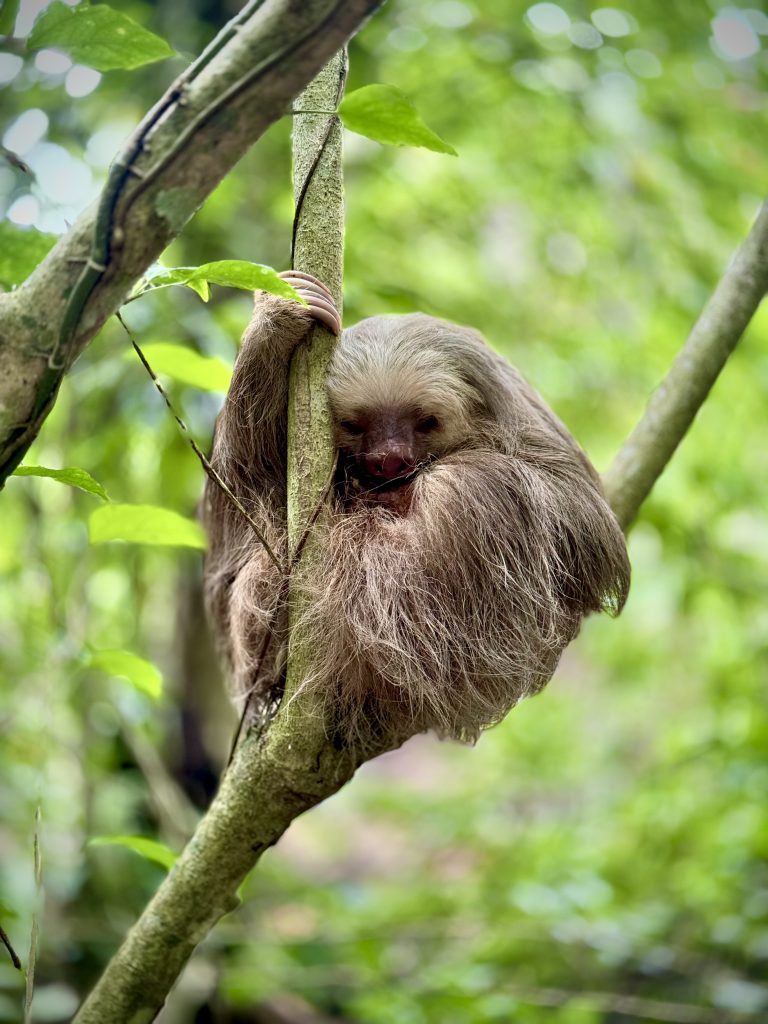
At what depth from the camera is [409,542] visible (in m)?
1.95

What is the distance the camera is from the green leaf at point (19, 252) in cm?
158

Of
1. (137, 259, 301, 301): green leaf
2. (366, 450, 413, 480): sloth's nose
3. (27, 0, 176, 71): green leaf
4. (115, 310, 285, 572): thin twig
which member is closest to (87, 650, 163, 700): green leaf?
(115, 310, 285, 572): thin twig

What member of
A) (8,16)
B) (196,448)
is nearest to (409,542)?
(196,448)

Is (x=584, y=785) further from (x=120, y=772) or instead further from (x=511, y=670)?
(x=511, y=670)

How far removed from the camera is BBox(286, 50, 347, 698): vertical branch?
169 centimetres

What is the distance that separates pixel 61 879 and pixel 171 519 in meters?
2.77

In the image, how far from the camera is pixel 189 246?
409 centimetres

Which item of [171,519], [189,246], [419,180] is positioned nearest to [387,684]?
[171,519]

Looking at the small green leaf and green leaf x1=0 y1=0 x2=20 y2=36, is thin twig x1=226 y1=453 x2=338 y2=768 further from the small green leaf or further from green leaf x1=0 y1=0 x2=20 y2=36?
green leaf x1=0 y1=0 x2=20 y2=36

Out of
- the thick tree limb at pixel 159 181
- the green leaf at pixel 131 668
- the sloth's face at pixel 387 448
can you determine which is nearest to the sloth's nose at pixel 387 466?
the sloth's face at pixel 387 448

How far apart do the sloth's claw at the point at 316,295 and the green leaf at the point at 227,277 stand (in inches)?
12.9

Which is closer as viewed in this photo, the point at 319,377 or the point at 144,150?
the point at 144,150

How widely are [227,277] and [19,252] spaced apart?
442 millimetres

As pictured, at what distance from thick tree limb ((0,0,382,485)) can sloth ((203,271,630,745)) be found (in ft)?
1.80
